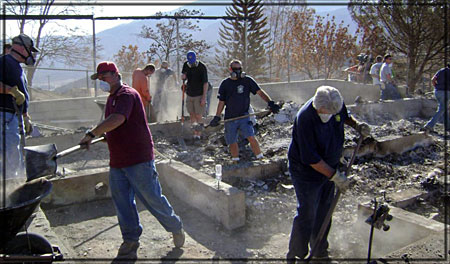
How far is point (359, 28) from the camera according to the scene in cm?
2581

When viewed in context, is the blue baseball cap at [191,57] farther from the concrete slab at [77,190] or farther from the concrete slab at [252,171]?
the concrete slab at [77,190]

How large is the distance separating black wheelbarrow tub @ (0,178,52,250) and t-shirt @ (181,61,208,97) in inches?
208

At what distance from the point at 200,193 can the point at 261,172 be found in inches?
64.0

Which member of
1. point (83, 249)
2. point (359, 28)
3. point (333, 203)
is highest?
point (359, 28)

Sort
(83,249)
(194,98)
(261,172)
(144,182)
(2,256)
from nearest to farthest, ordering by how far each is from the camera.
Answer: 1. (2,256)
2. (144,182)
3. (83,249)
4. (261,172)
5. (194,98)

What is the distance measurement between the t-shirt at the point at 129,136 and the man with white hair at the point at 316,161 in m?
1.36

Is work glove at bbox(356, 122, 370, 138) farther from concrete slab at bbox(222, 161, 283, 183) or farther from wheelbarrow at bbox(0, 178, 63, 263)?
wheelbarrow at bbox(0, 178, 63, 263)

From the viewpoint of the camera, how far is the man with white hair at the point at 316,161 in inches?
130

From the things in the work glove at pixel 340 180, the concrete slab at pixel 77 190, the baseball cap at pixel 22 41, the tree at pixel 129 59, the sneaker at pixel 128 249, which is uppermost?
the tree at pixel 129 59

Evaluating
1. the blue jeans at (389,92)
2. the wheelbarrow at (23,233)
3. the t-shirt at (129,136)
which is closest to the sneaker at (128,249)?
the wheelbarrow at (23,233)

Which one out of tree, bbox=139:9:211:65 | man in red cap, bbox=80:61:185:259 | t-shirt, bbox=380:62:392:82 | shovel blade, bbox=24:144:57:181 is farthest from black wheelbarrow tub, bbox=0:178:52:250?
t-shirt, bbox=380:62:392:82

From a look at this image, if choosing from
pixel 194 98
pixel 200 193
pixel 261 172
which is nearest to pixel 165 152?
pixel 194 98

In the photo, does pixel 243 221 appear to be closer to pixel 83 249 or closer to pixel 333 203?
pixel 333 203

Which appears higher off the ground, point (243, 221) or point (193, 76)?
point (193, 76)
